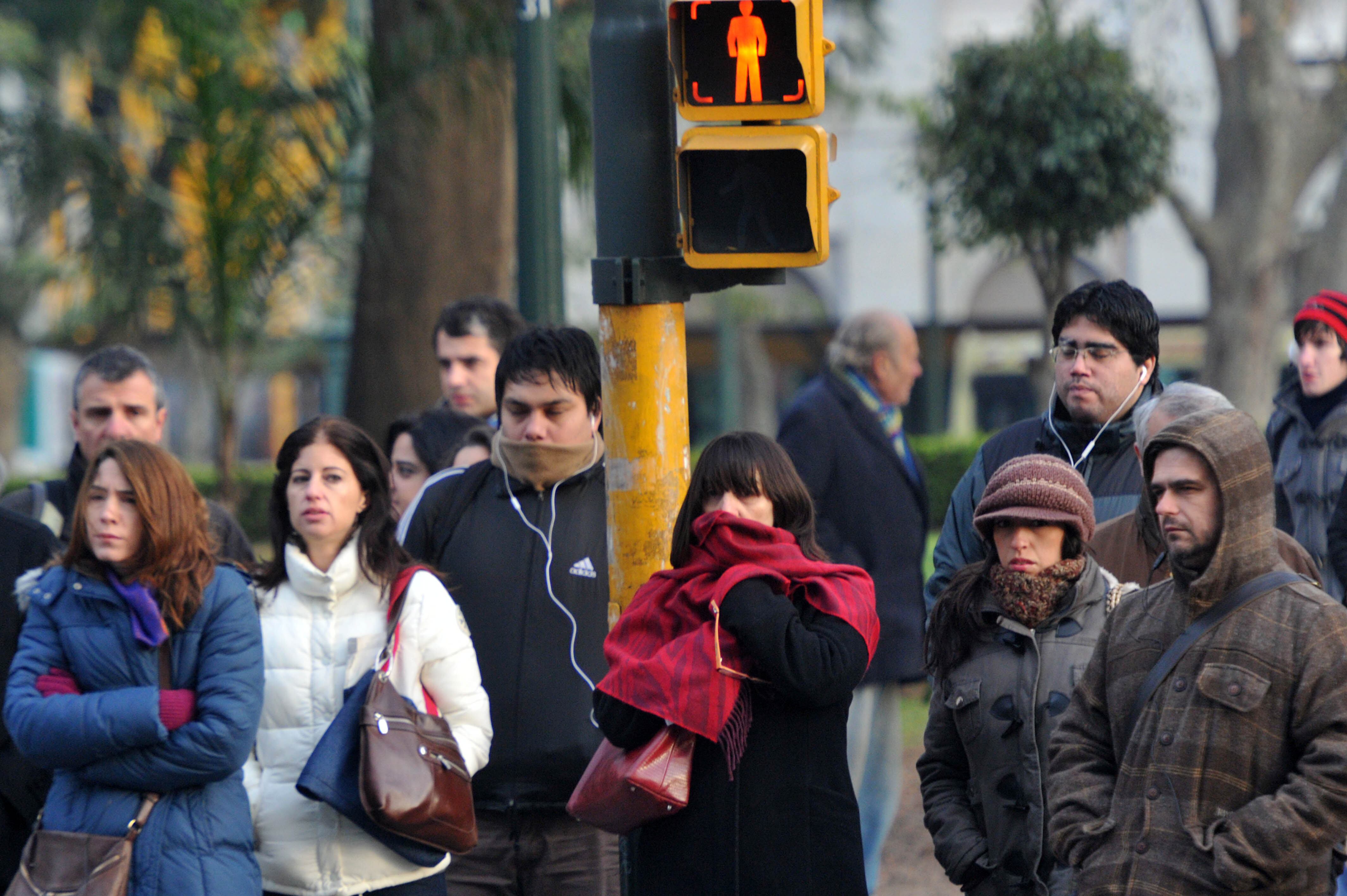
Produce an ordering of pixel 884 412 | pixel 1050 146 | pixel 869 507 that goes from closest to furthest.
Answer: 1. pixel 869 507
2. pixel 884 412
3. pixel 1050 146

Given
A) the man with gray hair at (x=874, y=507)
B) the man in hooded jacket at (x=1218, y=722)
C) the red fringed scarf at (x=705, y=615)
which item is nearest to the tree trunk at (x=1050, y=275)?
the man with gray hair at (x=874, y=507)

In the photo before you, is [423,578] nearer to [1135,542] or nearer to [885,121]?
[1135,542]

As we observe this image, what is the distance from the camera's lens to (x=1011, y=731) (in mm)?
3867

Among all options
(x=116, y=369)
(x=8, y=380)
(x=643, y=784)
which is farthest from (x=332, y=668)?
(x=8, y=380)

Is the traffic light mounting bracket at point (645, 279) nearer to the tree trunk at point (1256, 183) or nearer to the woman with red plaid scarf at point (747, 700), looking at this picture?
the woman with red plaid scarf at point (747, 700)

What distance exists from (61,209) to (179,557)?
8.71 metres

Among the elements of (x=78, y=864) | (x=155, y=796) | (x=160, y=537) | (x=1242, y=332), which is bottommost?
(x=78, y=864)

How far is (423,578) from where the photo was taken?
443 centimetres

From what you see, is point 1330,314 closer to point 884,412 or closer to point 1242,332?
point 884,412

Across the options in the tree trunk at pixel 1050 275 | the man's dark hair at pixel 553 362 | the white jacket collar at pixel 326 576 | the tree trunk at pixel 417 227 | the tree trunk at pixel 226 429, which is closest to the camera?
the white jacket collar at pixel 326 576

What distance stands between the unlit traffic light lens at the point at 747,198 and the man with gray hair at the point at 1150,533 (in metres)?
0.92

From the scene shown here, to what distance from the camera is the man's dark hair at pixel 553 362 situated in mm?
4676

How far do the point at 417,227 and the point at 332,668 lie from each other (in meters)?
5.90

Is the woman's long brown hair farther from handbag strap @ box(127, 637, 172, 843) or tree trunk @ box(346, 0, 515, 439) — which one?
tree trunk @ box(346, 0, 515, 439)
